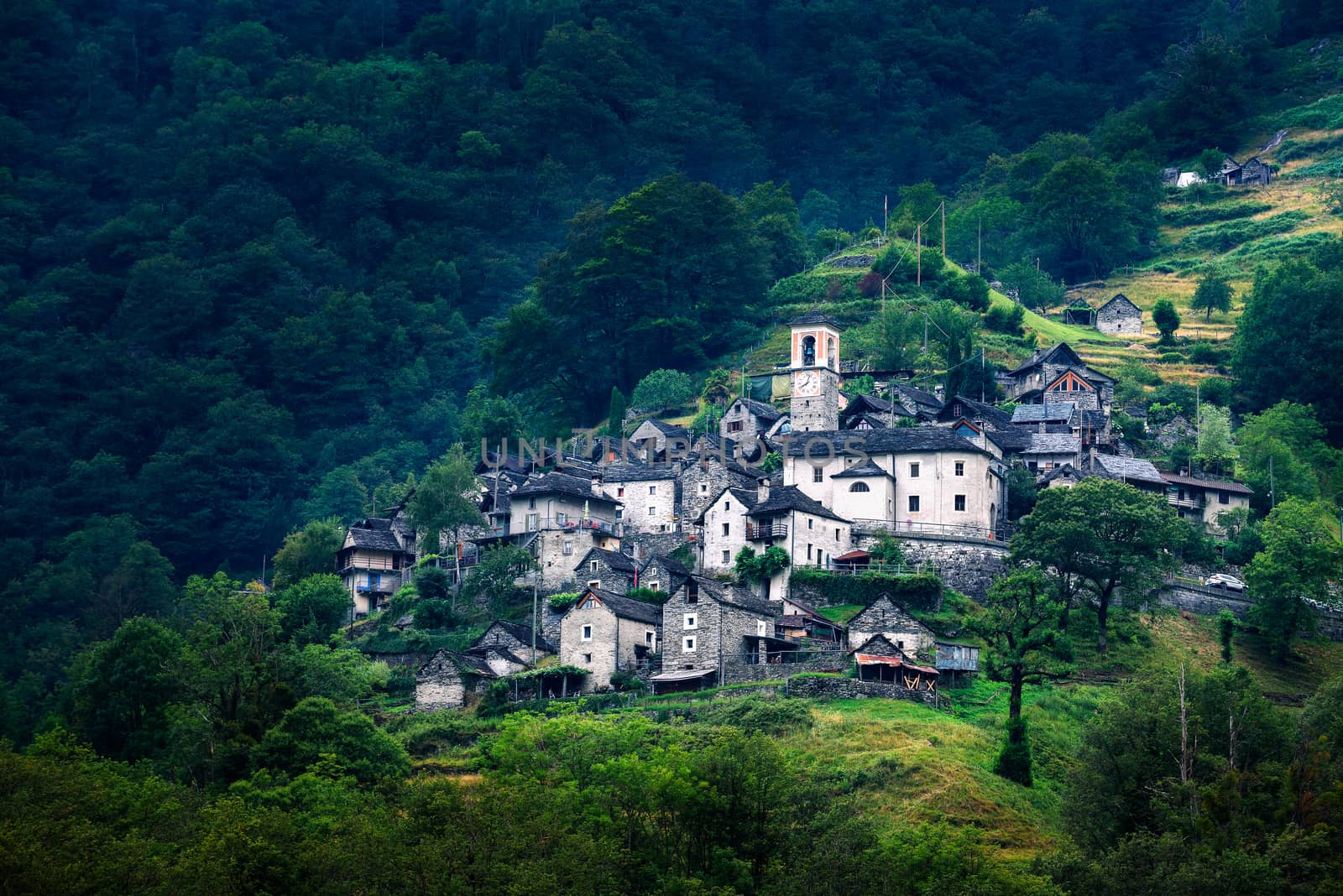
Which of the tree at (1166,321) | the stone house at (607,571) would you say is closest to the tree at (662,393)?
the stone house at (607,571)

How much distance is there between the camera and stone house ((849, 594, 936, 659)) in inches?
2694

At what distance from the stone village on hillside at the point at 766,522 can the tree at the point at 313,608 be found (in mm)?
6023

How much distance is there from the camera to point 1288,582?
74188 millimetres

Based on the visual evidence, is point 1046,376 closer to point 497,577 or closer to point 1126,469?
point 1126,469

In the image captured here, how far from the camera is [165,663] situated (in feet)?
232

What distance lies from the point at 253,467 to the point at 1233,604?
72.0 meters

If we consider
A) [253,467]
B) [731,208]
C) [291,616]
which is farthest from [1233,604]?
[253,467]

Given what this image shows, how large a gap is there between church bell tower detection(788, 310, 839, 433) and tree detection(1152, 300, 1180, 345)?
39478mm

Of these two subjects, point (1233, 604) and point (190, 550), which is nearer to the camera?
point (1233, 604)

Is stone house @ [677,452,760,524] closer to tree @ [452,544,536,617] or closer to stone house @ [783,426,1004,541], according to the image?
stone house @ [783,426,1004,541]

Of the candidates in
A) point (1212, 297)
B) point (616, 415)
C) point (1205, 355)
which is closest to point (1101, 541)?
point (616, 415)

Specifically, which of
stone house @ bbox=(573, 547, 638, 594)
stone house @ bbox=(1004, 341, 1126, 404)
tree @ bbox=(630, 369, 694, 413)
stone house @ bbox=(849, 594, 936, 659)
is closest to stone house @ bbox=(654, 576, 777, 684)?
stone house @ bbox=(849, 594, 936, 659)

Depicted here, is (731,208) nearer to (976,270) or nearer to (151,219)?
(976,270)

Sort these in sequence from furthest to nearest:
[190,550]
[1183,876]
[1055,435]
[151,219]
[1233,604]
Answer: [151,219] < [190,550] < [1055,435] < [1233,604] < [1183,876]
